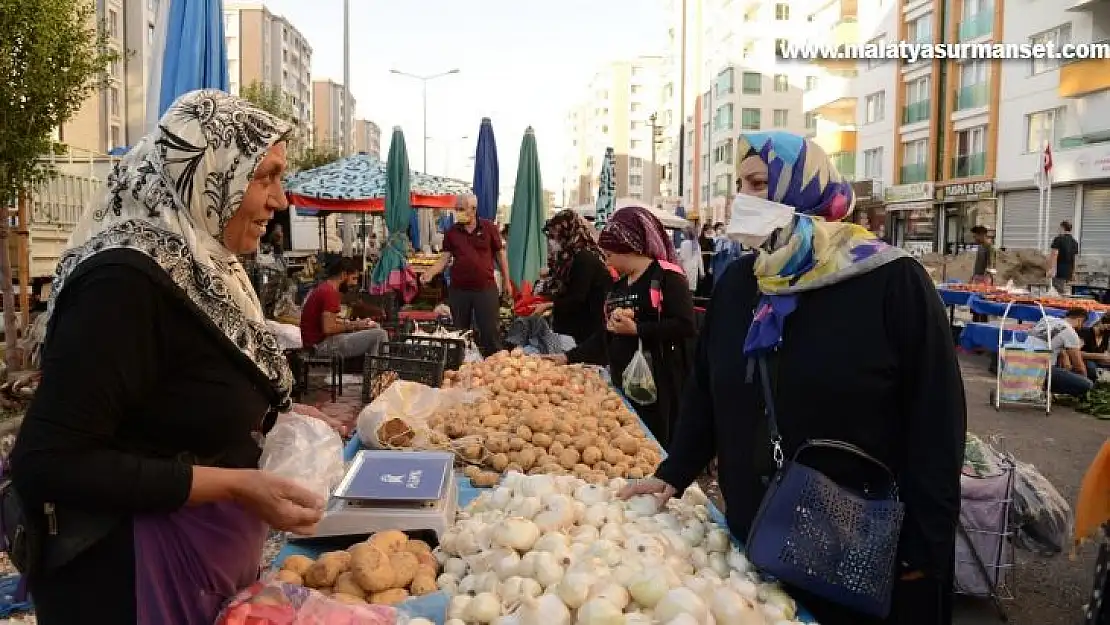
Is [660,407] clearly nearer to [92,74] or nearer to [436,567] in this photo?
[436,567]

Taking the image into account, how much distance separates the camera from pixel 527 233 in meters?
12.1

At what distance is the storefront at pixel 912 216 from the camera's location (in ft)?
112

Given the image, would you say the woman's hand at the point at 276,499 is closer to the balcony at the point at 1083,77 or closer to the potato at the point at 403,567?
the potato at the point at 403,567

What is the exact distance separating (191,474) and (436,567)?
41.1 inches

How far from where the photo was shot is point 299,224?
3125cm

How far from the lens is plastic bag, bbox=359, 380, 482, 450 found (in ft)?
12.8

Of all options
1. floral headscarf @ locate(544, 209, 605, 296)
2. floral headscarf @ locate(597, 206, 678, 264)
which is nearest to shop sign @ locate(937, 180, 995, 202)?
floral headscarf @ locate(544, 209, 605, 296)

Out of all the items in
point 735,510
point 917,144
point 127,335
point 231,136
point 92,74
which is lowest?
point 735,510

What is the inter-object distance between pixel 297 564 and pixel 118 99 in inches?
1857

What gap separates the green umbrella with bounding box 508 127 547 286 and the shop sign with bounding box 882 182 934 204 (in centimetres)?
2643

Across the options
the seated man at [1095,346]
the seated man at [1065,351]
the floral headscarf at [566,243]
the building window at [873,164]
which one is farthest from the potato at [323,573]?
the building window at [873,164]

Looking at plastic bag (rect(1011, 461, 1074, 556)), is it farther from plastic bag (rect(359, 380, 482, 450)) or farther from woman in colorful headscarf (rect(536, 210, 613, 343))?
woman in colorful headscarf (rect(536, 210, 613, 343))

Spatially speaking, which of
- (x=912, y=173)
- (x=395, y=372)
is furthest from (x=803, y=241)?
(x=912, y=173)

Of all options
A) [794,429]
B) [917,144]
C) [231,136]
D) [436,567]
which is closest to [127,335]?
[231,136]
